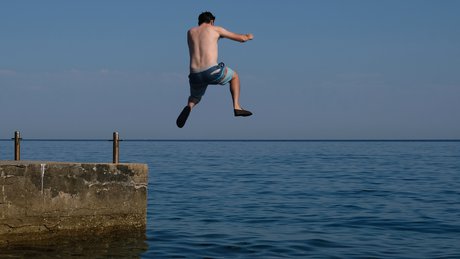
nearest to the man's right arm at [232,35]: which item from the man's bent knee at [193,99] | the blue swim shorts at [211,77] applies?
the blue swim shorts at [211,77]

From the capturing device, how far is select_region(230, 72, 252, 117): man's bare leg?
9721 mm

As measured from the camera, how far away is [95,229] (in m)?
14.3

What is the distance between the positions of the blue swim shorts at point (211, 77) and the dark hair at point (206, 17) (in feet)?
2.13

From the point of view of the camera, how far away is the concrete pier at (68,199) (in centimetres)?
1322

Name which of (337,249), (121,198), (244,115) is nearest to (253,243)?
(337,249)

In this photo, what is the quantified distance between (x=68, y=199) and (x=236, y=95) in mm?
5817

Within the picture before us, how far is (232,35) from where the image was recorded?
9242 millimetres

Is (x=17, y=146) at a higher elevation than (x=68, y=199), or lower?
higher

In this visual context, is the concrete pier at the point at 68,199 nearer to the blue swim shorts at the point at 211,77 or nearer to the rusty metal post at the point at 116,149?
the rusty metal post at the point at 116,149

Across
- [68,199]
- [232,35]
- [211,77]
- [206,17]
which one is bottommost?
[68,199]

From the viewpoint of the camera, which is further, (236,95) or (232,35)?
(236,95)

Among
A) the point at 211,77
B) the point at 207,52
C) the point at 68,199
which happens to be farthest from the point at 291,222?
the point at 207,52

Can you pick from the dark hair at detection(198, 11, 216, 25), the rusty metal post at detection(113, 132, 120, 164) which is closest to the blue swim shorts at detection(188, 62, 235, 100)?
the dark hair at detection(198, 11, 216, 25)

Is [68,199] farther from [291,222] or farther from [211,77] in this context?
[291,222]
